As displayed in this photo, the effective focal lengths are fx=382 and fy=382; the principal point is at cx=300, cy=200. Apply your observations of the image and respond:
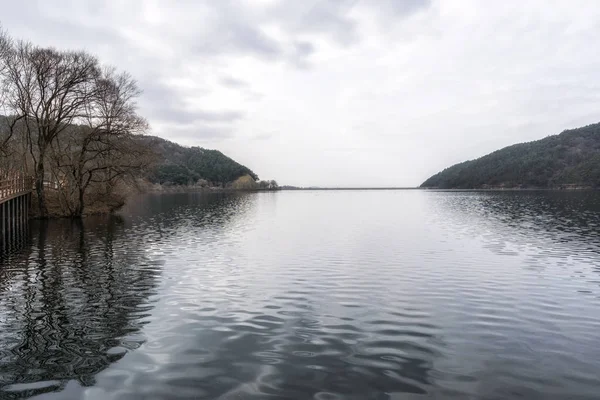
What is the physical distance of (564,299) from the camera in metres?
12.3

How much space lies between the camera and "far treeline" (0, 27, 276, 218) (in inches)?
1406

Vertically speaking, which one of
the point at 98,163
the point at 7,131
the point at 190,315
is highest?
the point at 7,131

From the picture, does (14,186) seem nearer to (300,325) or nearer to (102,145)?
(102,145)

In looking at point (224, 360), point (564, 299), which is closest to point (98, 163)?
point (224, 360)

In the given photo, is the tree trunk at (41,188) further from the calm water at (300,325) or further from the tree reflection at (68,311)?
the calm water at (300,325)

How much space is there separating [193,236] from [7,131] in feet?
84.6

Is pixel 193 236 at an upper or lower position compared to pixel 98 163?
lower

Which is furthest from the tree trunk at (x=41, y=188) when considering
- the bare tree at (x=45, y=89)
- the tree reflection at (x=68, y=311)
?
the tree reflection at (x=68, y=311)

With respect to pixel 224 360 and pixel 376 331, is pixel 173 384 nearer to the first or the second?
pixel 224 360

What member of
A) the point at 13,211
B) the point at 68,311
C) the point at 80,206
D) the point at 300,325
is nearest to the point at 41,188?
the point at 80,206

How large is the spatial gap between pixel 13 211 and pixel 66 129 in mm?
12388

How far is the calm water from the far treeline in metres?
23.3

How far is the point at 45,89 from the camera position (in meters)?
37.0

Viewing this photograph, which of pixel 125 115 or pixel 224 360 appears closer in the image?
pixel 224 360
